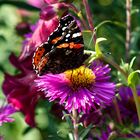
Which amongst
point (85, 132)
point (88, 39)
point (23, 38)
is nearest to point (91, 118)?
point (85, 132)

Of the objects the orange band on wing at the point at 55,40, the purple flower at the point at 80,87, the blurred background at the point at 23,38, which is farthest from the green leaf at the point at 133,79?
the blurred background at the point at 23,38

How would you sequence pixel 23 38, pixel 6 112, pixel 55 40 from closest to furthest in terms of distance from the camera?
pixel 55 40, pixel 6 112, pixel 23 38

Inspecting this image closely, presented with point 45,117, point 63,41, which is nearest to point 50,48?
point 63,41

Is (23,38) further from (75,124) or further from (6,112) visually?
(75,124)

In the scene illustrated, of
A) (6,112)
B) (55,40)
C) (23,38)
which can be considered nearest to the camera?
(55,40)

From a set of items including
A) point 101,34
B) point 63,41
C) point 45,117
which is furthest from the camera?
point 45,117

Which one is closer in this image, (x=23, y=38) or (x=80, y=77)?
(x=80, y=77)

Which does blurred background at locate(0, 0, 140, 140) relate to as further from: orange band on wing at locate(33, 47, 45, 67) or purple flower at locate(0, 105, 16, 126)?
orange band on wing at locate(33, 47, 45, 67)

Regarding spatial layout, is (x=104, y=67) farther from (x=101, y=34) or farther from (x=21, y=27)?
(x=21, y=27)
